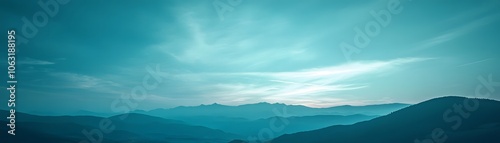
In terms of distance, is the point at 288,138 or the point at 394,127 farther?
the point at 288,138

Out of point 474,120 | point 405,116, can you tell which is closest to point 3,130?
point 405,116

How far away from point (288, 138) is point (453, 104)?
69.2m

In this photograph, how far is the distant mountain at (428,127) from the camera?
72500mm

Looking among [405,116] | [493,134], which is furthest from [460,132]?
[405,116]

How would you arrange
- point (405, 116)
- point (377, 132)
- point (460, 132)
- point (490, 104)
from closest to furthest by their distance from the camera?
1. point (460, 132)
2. point (490, 104)
3. point (377, 132)
4. point (405, 116)

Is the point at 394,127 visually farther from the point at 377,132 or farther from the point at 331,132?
the point at 331,132

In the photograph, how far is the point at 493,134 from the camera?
64000 mm

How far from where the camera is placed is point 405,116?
364 ft

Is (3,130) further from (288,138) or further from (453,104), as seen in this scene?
(453,104)

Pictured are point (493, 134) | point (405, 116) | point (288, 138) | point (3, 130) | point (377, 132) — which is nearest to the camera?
point (493, 134)

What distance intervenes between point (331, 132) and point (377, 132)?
24.9 metres

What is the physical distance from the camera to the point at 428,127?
9025 cm

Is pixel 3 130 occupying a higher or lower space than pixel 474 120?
higher

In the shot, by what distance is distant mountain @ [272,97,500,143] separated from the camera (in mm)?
72500
